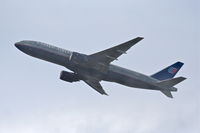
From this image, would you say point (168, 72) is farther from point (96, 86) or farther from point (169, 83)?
point (96, 86)

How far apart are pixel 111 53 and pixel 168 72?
48.5 ft

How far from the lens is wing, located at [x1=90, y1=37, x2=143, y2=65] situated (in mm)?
80500

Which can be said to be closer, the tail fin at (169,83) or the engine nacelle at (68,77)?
the tail fin at (169,83)

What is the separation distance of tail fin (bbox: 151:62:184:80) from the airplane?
186 inches

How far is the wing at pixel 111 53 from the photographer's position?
80500mm

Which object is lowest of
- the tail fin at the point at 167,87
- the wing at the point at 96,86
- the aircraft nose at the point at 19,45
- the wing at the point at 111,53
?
the wing at the point at 96,86

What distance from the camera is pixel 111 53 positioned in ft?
271

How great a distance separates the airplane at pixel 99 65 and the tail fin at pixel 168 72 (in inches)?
186

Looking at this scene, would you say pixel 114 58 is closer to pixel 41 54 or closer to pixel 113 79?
pixel 113 79

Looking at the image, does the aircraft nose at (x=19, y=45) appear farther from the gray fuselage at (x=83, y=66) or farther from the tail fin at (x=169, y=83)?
the tail fin at (x=169, y=83)

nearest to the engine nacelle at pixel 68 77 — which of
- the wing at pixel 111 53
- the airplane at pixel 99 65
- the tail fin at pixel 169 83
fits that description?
the airplane at pixel 99 65

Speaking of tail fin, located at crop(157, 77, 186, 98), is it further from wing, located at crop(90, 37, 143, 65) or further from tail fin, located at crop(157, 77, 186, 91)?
wing, located at crop(90, 37, 143, 65)

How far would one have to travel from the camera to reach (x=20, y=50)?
278ft

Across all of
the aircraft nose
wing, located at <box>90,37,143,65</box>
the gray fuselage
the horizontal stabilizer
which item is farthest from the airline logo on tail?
the aircraft nose
